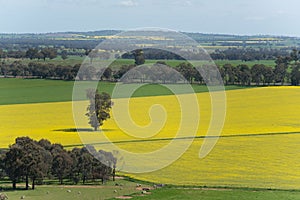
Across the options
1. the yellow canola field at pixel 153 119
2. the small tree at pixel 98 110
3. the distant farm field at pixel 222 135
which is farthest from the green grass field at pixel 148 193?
the small tree at pixel 98 110

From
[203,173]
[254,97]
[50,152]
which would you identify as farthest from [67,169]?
[254,97]

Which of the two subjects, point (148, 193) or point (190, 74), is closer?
point (148, 193)

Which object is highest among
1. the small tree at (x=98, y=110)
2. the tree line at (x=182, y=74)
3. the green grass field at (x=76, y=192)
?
the tree line at (x=182, y=74)

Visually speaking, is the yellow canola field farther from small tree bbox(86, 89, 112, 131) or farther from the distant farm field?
small tree bbox(86, 89, 112, 131)

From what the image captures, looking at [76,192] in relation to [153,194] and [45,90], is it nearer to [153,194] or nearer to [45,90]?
[153,194]

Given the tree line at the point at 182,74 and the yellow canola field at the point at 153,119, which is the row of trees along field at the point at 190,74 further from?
the yellow canola field at the point at 153,119

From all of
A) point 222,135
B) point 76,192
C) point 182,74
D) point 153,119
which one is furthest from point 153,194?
point 182,74

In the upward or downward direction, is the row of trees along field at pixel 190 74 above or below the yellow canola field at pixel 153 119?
above
